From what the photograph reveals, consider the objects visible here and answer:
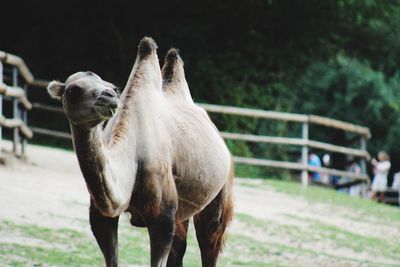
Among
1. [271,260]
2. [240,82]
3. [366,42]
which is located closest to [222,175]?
[271,260]

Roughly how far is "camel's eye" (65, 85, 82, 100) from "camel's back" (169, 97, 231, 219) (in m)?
1.27

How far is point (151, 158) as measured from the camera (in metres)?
5.51

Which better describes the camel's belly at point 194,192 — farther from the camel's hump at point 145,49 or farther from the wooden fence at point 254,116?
the wooden fence at point 254,116

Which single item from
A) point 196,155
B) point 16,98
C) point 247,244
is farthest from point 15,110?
point 196,155

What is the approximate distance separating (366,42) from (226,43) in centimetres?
494

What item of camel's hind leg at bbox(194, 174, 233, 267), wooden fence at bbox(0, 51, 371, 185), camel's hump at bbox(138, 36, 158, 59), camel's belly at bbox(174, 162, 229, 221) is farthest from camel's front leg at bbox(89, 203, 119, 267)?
wooden fence at bbox(0, 51, 371, 185)

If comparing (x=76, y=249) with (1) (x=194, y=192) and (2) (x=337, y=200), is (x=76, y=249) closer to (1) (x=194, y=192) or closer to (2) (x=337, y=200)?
(1) (x=194, y=192)

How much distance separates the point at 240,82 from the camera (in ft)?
72.4

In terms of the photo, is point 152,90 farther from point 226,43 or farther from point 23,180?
point 226,43

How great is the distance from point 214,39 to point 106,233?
690 inches

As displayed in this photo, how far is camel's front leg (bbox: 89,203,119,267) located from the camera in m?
5.38

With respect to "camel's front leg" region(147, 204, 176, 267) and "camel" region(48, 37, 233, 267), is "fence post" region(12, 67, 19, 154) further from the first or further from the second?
"camel's front leg" region(147, 204, 176, 267)

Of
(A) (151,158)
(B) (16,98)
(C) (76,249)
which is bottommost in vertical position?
(C) (76,249)

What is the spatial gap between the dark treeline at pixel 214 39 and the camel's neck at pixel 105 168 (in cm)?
1446
